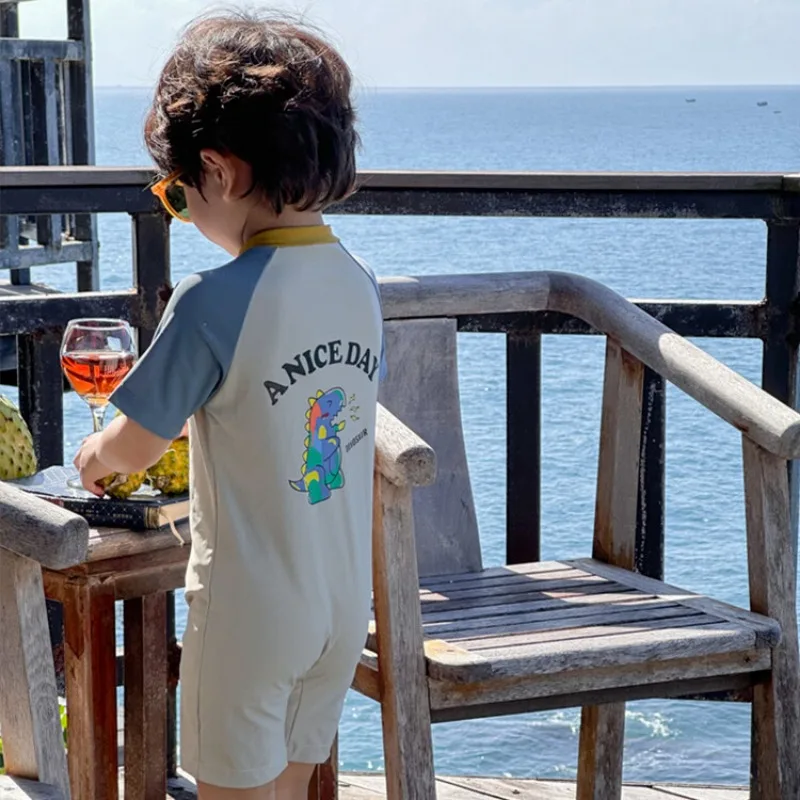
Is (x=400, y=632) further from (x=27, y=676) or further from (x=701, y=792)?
(x=701, y=792)

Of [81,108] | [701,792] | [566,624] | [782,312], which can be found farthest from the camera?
[81,108]

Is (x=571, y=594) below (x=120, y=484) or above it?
below

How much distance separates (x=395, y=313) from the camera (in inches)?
102

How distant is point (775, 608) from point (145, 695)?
912mm

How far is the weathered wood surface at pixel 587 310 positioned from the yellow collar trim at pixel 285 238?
0.83m

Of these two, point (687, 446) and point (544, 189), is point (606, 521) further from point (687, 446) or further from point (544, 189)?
point (687, 446)

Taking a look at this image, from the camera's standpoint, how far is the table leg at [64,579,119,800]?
1.92 m

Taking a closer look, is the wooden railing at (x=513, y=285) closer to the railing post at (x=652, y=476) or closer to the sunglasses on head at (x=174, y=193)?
the railing post at (x=652, y=476)

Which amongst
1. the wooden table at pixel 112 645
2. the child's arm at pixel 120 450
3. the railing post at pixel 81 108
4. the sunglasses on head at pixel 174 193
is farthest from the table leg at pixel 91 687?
the railing post at pixel 81 108

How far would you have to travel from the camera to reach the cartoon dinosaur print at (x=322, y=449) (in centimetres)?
164

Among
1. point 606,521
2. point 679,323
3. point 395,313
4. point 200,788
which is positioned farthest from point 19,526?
point 679,323

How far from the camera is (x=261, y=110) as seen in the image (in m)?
1.61

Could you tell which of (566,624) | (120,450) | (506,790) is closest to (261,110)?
(120,450)

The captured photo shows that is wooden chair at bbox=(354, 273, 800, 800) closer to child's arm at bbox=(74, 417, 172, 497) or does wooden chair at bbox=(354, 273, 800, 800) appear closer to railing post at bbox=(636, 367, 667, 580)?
railing post at bbox=(636, 367, 667, 580)
